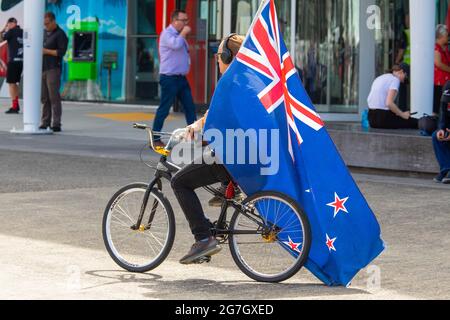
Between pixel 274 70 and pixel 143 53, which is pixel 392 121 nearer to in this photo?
pixel 274 70

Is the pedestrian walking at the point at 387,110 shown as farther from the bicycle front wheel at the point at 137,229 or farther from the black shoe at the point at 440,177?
the bicycle front wheel at the point at 137,229

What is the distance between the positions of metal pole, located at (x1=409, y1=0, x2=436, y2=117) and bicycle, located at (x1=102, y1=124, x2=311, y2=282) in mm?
7824

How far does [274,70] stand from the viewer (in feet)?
26.8

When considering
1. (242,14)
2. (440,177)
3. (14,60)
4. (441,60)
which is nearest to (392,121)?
(440,177)

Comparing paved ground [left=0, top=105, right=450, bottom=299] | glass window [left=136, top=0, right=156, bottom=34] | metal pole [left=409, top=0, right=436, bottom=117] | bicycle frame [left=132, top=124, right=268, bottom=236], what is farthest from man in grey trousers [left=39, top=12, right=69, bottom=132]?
bicycle frame [left=132, top=124, right=268, bottom=236]

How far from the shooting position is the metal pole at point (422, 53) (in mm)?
15664

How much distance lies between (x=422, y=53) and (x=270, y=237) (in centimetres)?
819

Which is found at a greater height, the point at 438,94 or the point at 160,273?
the point at 438,94

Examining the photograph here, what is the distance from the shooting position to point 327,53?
71.7 ft

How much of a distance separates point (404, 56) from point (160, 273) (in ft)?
45.4

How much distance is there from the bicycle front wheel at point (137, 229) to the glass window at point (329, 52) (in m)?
13.4
